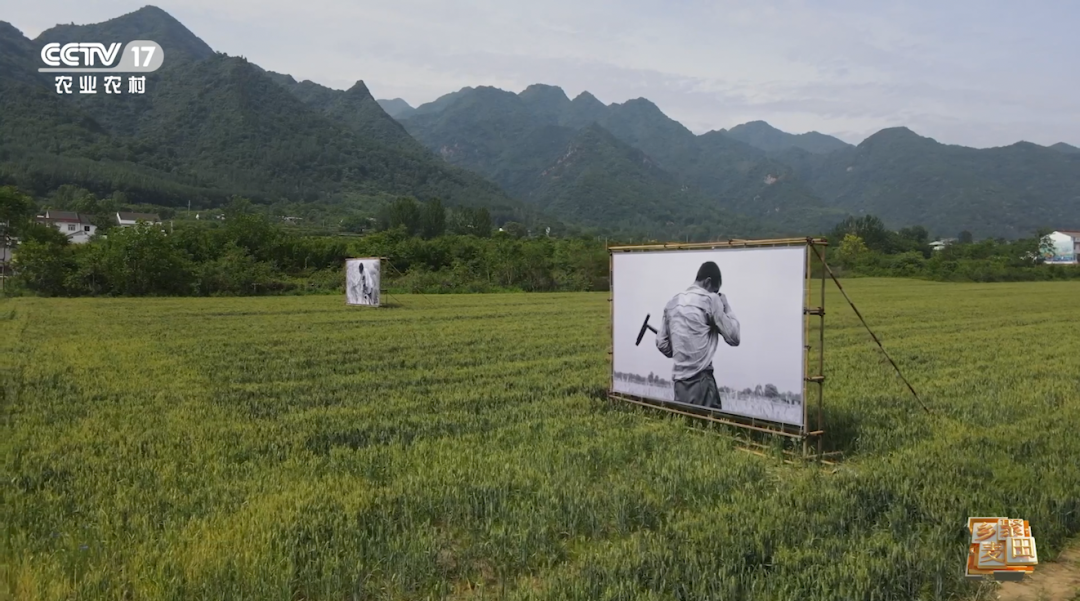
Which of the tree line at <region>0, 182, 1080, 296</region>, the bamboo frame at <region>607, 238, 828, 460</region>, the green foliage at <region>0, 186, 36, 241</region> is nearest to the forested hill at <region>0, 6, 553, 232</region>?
the tree line at <region>0, 182, 1080, 296</region>

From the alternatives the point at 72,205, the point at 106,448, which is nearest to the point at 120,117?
the point at 72,205

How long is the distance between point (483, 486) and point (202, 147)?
503 ft

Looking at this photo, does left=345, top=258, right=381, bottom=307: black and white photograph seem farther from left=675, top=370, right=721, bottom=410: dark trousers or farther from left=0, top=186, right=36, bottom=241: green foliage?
left=0, top=186, right=36, bottom=241: green foliage

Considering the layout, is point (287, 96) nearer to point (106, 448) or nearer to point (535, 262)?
point (535, 262)

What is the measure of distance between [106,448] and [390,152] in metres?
168

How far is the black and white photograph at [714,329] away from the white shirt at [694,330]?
0.04 feet

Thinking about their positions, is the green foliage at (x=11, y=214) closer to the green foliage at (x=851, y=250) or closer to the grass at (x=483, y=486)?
the grass at (x=483, y=486)

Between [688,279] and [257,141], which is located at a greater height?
[257,141]

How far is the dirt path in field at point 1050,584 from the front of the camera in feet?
15.1

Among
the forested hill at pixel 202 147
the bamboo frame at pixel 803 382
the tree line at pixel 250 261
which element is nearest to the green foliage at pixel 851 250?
the tree line at pixel 250 261

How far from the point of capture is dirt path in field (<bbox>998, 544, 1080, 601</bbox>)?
4590 mm

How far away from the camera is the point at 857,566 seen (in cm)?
469

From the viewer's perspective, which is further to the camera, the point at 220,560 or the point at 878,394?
the point at 878,394

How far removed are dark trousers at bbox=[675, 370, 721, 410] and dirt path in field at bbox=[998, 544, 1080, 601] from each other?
3831 millimetres
